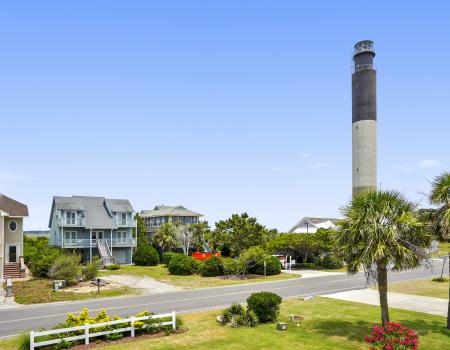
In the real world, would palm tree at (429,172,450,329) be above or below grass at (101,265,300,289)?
above

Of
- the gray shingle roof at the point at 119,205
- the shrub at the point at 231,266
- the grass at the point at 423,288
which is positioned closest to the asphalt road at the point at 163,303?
the grass at the point at 423,288

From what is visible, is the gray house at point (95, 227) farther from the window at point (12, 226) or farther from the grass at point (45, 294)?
the grass at point (45, 294)

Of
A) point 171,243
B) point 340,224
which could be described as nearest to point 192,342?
point 340,224

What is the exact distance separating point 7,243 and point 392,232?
142 ft

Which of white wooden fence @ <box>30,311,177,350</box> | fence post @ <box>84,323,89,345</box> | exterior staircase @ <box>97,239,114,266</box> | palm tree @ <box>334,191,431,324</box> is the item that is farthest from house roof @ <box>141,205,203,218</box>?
palm tree @ <box>334,191,431,324</box>

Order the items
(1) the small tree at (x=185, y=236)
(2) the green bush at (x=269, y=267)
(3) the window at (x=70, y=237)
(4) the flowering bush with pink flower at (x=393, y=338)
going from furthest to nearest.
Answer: (1) the small tree at (x=185, y=236)
(3) the window at (x=70, y=237)
(2) the green bush at (x=269, y=267)
(4) the flowering bush with pink flower at (x=393, y=338)

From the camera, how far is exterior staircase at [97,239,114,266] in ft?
176

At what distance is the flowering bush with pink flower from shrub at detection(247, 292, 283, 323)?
6710 mm

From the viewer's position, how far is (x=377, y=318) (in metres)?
21.6

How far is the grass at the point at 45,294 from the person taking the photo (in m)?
29.3

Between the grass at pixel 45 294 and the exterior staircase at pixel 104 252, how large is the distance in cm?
1686

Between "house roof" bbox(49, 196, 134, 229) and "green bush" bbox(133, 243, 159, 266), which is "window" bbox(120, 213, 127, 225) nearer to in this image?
"house roof" bbox(49, 196, 134, 229)

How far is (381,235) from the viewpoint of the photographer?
53.2 ft

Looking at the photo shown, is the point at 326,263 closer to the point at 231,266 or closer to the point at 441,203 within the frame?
the point at 231,266
